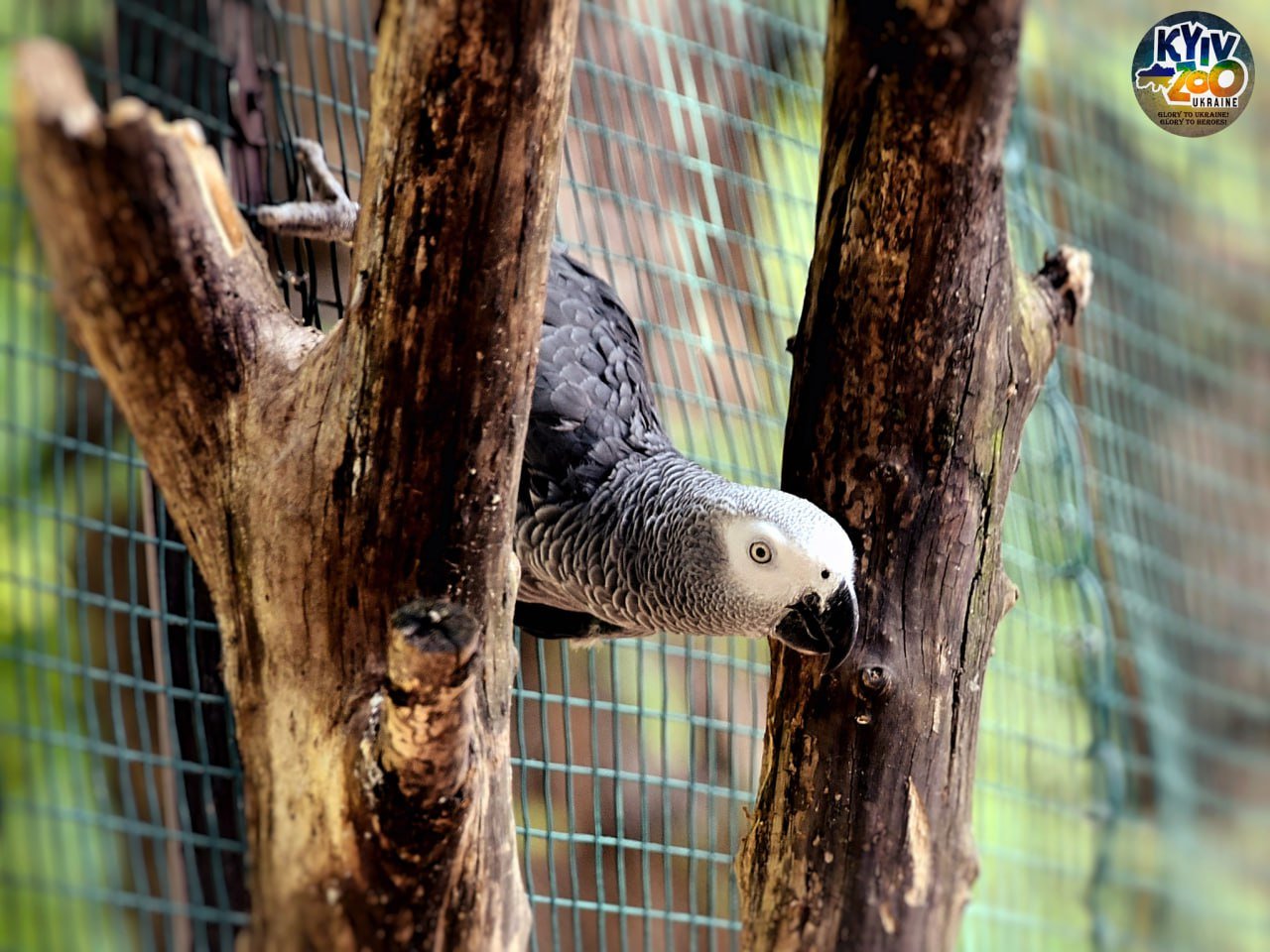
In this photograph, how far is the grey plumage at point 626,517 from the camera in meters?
1.39

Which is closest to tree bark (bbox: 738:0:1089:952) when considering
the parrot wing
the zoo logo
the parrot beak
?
the parrot beak

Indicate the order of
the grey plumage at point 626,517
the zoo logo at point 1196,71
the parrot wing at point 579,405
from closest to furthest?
1. the grey plumage at point 626,517
2. the parrot wing at point 579,405
3. the zoo logo at point 1196,71

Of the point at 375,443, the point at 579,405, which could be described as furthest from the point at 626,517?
the point at 375,443

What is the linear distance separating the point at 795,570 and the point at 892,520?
5.2 inches

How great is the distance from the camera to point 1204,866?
3240 mm

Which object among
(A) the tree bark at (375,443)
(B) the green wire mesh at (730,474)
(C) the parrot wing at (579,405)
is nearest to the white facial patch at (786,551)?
(C) the parrot wing at (579,405)

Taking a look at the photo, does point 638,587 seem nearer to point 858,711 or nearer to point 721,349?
point 858,711

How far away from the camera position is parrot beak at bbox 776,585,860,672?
4.41 ft

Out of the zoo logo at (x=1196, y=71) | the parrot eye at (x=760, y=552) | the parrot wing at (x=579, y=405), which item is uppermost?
the zoo logo at (x=1196, y=71)

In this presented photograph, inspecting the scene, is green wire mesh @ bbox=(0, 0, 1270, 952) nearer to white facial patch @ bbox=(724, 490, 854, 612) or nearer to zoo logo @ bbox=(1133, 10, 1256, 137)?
zoo logo @ bbox=(1133, 10, 1256, 137)

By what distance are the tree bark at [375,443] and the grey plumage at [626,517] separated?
1.52ft

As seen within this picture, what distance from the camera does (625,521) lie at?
1.59m

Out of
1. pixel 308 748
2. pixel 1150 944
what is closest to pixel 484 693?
pixel 308 748

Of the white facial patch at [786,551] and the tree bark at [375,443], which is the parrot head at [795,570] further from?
the tree bark at [375,443]
